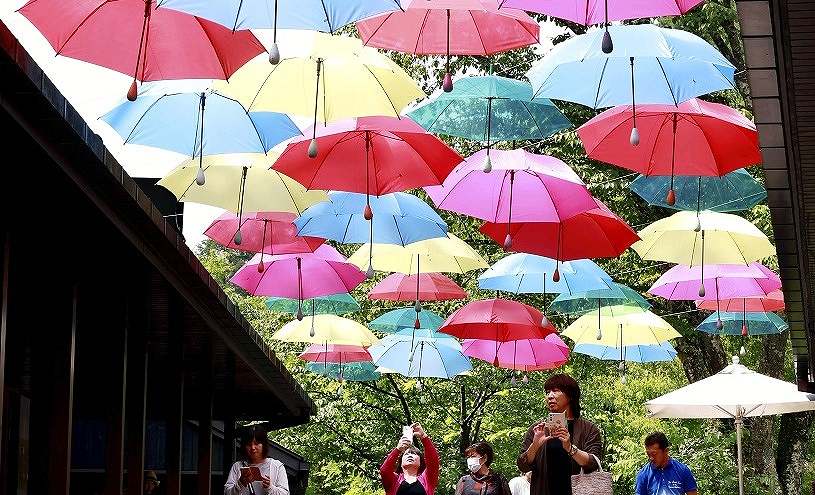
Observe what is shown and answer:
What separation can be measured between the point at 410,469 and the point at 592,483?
3977mm

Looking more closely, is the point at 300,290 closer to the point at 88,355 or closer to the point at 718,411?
the point at 88,355

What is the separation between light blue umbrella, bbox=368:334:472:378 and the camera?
1744 centimetres

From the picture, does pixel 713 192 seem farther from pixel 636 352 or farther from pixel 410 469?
pixel 636 352

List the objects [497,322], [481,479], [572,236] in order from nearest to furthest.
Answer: [481,479] → [572,236] → [497,322]

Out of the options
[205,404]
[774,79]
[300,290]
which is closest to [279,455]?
[205,404]

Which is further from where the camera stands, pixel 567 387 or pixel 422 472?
pixel 422 472

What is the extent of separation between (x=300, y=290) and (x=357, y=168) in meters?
3.75

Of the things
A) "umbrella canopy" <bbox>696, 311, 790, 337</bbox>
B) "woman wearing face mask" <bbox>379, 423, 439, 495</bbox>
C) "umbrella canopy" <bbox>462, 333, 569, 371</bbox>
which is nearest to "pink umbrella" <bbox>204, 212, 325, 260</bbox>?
"woman wearing face mask" <bbox>379, 423, 439, 495</bbox>

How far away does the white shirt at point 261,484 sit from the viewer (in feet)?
38.0

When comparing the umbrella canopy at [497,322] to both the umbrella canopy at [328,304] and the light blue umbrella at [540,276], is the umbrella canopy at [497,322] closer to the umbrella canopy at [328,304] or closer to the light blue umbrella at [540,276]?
the light blue umbrella at [540,276]

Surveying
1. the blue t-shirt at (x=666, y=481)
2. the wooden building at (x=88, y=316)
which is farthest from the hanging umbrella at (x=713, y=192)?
the wooden building at (x=88, y=316)

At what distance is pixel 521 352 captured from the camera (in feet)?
56.7

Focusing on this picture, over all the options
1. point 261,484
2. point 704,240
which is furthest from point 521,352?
point 261,484

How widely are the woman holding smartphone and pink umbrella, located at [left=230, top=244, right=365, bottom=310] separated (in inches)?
109
